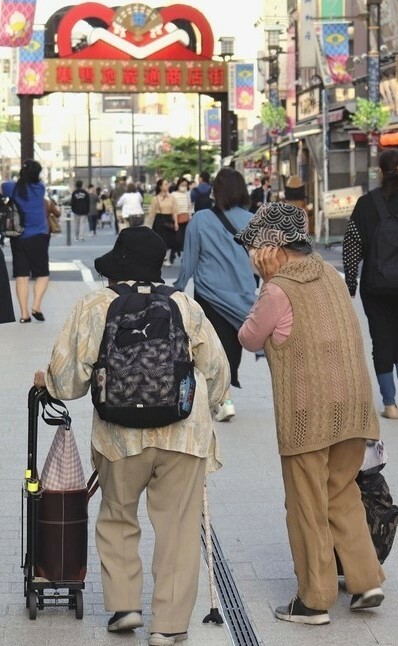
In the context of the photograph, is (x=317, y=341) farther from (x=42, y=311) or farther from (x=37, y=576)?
(x=42, y=311)

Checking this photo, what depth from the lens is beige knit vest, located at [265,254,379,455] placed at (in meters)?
5.38

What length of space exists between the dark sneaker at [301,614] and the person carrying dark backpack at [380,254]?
4.28 meters

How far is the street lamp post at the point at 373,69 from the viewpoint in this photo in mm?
32688

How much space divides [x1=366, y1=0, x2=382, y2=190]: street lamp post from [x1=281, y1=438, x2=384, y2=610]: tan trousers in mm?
27326

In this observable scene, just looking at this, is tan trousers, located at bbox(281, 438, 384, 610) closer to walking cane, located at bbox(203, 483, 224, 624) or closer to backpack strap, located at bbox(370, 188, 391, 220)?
walking cane, located at bbox(203, 483, 224, 624)

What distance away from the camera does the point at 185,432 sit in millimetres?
5133

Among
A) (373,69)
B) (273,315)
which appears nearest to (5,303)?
(273,315)

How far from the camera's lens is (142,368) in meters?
5.01

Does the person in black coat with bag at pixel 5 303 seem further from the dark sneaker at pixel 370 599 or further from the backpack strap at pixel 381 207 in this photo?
the backpack strap at pixel 381 207

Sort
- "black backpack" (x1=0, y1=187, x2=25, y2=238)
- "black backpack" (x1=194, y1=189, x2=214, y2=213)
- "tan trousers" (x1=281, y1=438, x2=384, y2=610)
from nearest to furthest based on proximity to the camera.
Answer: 1. "tan trousers" (x1=281, y1=438, x2=384, y2=610)
2. "black backpack" (x1=0, y1=187, x2=25, y2=238)
3. "black backpack" (x1=194, y1=189, x2=214, y2=213)

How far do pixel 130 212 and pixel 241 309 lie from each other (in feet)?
68.7

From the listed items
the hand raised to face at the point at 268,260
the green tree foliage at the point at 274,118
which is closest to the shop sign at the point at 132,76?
the green tree foliage at the point at 274,118

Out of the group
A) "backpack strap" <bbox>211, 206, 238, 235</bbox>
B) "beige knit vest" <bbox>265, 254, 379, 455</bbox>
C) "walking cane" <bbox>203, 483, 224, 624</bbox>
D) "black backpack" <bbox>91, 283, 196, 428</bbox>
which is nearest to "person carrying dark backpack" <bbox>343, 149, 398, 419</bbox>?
"backpack strap" <bbox>211, 206, 238, 235</bbox>

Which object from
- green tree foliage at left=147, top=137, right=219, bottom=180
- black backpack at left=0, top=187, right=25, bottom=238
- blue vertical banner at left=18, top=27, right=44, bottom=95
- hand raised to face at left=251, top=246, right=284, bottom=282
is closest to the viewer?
hand raised to face at left=251, top=246, right=284, bottom=282
